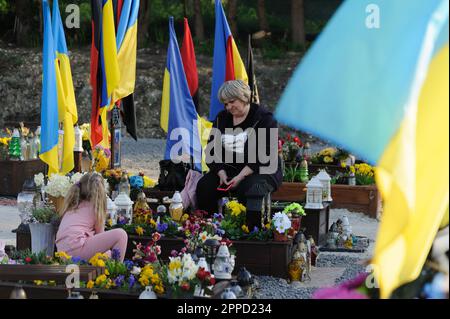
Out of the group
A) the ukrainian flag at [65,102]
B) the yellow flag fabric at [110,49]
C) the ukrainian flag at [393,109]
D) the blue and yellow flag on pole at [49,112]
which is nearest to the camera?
the ukrainian flag at [393,109]

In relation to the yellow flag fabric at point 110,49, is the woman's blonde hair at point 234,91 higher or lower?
lower

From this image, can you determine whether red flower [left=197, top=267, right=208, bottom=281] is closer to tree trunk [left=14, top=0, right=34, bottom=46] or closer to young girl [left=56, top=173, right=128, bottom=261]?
young girl [left=56, top=173, right=128, bottom=261]

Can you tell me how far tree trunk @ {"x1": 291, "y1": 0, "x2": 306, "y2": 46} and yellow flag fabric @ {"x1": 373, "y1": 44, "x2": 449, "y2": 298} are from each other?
78.0ft

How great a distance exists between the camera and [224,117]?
9.29m

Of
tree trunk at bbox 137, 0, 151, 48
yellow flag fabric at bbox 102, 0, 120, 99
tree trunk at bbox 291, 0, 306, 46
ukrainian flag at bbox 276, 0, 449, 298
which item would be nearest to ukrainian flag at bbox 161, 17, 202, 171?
yellow flag fabric at bbox 102, 0, 120, 99

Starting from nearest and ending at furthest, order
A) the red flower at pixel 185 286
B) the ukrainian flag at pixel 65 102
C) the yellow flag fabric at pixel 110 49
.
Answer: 1. the red flower at pixel 185 286
2. the ukrainian flag at pixel 65 102
3. the yellow flag fabric at pixel 110 49

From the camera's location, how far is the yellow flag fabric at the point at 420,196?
11.8 ft

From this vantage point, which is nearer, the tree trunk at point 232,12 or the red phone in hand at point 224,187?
the red phone in hand at point 224,187

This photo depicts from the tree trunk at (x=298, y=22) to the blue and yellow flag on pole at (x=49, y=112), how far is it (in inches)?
677

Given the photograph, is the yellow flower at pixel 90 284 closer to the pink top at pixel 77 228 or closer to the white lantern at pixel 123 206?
the pink top at pixel 77 228

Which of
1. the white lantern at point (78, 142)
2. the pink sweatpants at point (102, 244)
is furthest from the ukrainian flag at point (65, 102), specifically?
the pink sweatpants at point (102, 244)

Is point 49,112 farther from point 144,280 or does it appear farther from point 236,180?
point 144,280

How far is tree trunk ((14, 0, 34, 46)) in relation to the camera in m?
29.0
